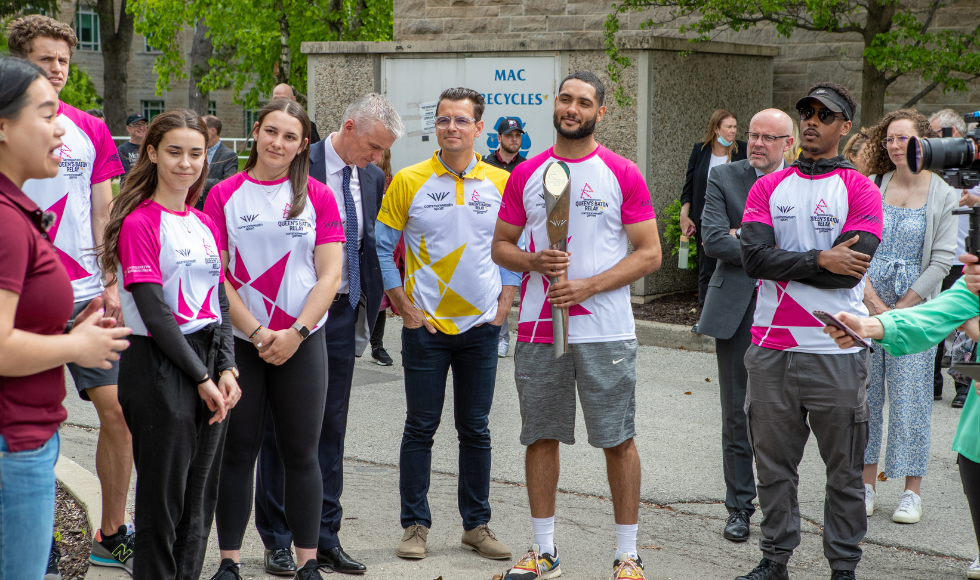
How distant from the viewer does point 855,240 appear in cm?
396

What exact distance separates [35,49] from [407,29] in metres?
10.8

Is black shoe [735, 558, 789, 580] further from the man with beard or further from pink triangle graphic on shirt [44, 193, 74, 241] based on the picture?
pink triangle graphic on shirt [44, 193, 74, 241]

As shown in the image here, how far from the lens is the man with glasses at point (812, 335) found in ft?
Result: 13.3

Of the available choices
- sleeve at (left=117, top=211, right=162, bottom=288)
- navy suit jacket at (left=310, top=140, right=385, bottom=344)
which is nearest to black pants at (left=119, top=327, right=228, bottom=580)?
sleeve at (left=117, top=211, right=162, bottom=288)

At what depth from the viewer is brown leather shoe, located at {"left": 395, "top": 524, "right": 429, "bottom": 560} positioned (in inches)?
176

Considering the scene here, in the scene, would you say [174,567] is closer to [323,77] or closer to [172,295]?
[172,295]

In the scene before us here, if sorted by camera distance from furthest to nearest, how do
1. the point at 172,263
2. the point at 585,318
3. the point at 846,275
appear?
1. the point at 585,318
2. the point at 846,275
3. the point at 172,263

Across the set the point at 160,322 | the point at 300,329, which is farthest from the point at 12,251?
the point at 300,329

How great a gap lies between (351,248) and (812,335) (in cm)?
212

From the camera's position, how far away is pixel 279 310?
3924 mm

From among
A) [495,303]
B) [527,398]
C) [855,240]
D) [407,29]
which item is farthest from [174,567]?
[407,29]

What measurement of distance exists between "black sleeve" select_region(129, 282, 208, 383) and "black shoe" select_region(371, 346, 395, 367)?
5.57 m

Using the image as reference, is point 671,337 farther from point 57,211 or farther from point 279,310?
point 57,211

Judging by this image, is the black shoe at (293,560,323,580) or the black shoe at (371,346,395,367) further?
the black shoe at (371,346,395,367)
